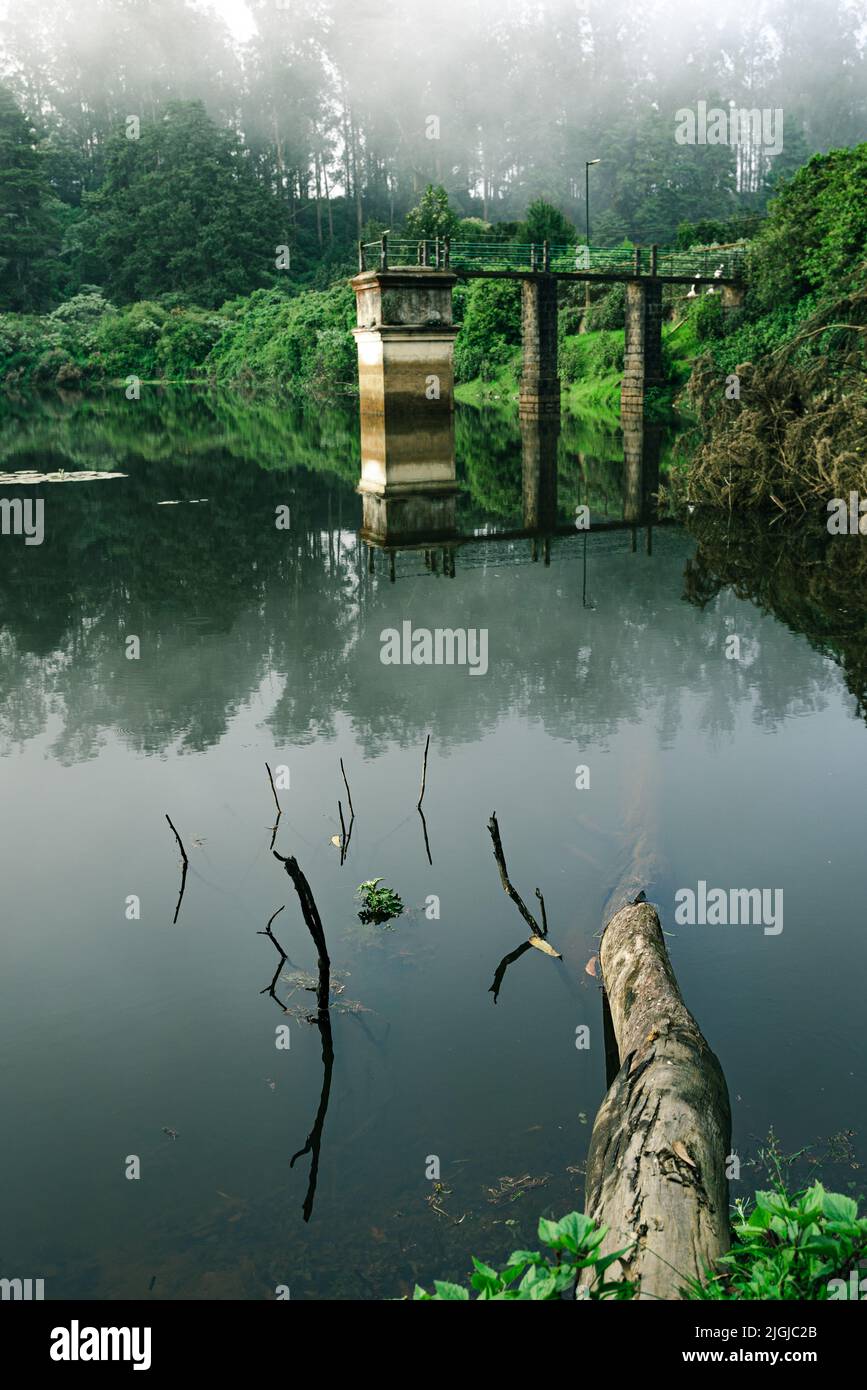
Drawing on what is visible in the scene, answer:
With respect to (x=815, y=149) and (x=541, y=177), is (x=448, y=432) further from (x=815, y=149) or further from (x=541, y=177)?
(x=815, y=149)

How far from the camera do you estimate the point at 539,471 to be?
27.6 metres

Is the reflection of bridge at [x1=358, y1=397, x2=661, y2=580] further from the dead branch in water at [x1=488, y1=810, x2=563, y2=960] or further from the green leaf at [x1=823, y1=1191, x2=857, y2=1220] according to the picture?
the green leaf at [x1=823, y1=1191, x2=857, y2=1220]

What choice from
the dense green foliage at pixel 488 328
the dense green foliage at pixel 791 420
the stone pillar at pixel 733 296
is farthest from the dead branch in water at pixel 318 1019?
the dense green foliage at pixel 488 328

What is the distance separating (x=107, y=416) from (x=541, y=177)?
7302 cm

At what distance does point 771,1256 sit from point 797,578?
13095 mm

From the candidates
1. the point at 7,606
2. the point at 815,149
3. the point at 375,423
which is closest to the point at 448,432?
the point at 375,423

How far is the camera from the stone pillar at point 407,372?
2758 centimetres

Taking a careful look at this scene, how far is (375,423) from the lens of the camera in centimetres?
2922

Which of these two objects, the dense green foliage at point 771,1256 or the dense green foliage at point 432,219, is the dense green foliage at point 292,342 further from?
the dense green foliage at point 771,1256

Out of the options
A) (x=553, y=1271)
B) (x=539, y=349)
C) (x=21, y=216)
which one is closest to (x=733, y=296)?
(x=539, y=349)

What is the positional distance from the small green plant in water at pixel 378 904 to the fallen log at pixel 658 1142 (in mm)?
1419

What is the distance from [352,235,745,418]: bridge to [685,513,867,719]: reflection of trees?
10.6m

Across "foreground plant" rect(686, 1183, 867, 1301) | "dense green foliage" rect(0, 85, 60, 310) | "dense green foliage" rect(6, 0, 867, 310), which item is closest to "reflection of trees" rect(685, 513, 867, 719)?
"foreground plant" rect(686, 1183, 867, 1301)

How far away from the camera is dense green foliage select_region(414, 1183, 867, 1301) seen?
292 centimetres
